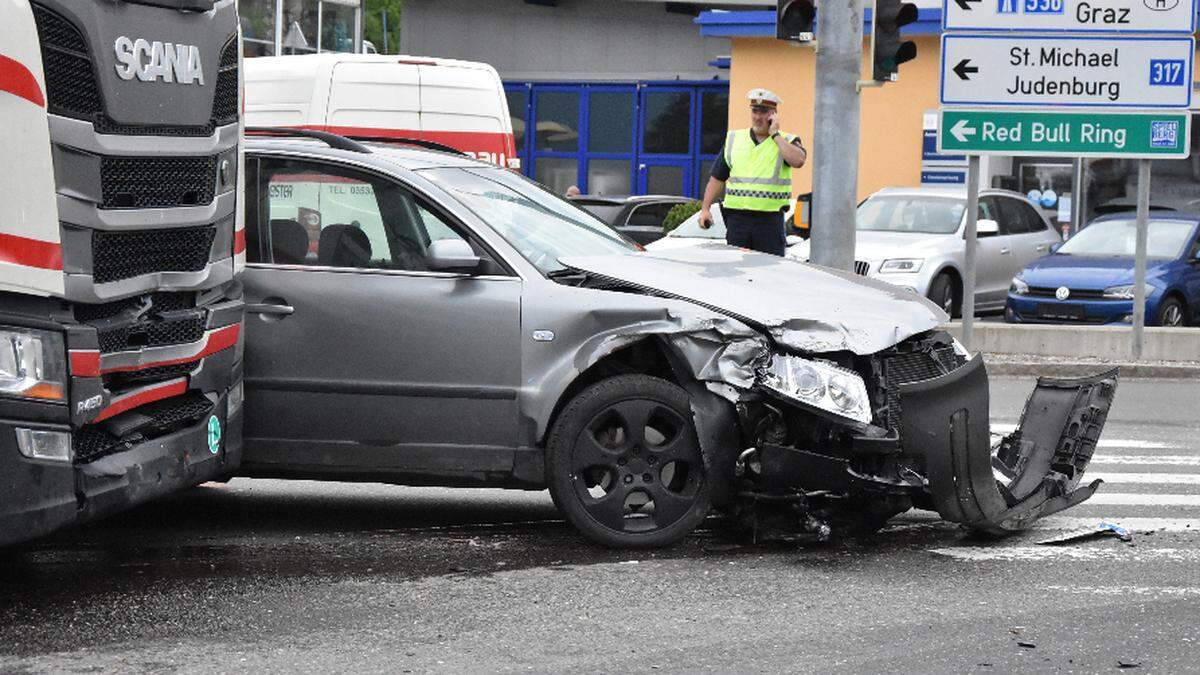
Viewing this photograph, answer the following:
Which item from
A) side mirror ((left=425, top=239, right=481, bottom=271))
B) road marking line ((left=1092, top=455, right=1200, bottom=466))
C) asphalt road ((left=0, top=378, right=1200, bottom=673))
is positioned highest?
side mirror ((left=425, top=239, right=481, bottom=271))

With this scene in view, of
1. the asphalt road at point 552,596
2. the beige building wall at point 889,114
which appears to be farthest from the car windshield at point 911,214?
the asphalt road at point 552,596

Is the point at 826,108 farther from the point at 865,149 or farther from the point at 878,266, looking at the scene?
the point at 865,149

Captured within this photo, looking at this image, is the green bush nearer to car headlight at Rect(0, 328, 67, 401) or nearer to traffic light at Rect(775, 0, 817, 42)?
traffic light at Rect(775, 0, 817, 42)

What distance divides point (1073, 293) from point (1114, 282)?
413 millimetres

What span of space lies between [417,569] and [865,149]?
21.8 metres

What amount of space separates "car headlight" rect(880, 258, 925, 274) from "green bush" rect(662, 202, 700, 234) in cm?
456

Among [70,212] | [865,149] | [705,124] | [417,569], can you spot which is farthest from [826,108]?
[705,124]

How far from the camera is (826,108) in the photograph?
13875 millimetres

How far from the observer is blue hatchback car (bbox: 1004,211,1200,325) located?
17.3m

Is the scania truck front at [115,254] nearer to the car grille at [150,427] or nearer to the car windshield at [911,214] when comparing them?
the car grille at [150,427]

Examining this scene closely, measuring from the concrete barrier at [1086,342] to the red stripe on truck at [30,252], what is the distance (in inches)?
430

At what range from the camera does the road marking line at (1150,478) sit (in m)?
9.30

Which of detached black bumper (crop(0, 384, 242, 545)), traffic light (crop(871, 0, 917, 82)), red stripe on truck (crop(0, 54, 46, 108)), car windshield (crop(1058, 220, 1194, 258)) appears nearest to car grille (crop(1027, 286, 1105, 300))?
car windshield (crop(1058, 220, 1194, 258))

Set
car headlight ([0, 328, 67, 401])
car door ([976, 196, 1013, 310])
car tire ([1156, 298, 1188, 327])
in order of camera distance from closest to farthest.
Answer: car headlight ([0, 328, 67, 401]) → car tire ([1156, 298, 1188, 327]) → car door ([976, 196, 1013, 310])
